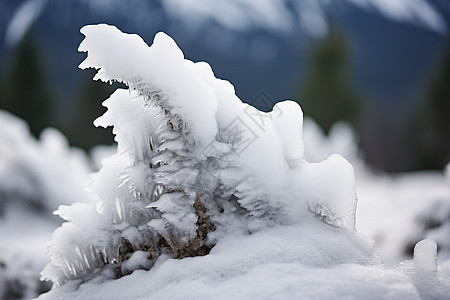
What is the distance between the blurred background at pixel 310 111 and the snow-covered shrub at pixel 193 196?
1.89 ft

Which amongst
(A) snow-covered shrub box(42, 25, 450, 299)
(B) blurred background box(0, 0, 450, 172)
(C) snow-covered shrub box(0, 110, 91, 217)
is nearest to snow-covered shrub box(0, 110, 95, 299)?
(C) snow-covered shrub box(0, 110, 91, 217)

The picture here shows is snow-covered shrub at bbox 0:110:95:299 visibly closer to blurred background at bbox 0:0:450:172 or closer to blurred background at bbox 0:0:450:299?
blurred background at bbox 0:0:450:299

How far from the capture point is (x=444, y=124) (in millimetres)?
23438

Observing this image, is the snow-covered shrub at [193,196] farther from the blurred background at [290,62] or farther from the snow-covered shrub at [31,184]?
the blurred background at [290,62]

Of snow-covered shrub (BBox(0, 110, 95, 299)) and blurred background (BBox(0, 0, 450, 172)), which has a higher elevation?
blurred background (BBox(0, 0, 450, 172))

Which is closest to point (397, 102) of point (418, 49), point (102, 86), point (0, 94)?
point (418, 49)

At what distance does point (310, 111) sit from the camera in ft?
83.1

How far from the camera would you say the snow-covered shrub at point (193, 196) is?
5.82 ft

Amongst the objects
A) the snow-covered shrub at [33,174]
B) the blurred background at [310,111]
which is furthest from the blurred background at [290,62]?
the snow-covered shrub at [33,174]

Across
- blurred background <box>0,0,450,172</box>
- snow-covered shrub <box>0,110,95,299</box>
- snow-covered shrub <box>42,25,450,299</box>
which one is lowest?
snow-covered shrub <box>42,25,450,299</box>

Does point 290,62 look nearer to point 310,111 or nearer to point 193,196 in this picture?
point 310,111

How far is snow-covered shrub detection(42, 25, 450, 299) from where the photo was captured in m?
1.78

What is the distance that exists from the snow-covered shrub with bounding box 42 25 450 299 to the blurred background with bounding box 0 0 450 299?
576 mm

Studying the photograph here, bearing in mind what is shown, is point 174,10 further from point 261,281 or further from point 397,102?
point 261,281
